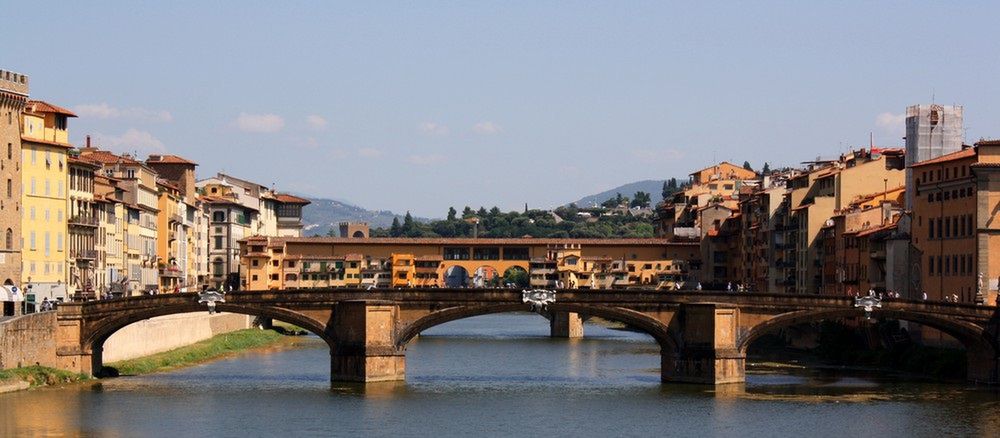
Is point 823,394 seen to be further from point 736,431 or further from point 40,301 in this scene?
point 40,301


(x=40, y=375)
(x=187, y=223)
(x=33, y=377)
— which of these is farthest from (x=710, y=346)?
(x=187, y=223)

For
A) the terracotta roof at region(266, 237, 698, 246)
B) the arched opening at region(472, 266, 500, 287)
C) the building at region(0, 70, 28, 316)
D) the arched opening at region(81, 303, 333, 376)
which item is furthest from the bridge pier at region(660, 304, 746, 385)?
the arched opening at region(472, 266, 500, 287)

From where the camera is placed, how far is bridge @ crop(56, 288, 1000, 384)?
272ft

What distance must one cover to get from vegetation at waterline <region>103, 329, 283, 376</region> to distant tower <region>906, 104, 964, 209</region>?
124 feet

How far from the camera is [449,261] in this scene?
16362cm

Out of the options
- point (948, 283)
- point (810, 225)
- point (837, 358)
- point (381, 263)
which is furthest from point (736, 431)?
point (381, 263)

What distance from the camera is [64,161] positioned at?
322 feet

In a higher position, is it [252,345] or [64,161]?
[64,161]

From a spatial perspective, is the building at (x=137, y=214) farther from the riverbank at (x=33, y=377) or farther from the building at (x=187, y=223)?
the riverbank at (x=33, y=377)

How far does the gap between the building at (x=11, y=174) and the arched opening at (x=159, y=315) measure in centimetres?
647

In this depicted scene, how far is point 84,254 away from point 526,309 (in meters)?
29.1

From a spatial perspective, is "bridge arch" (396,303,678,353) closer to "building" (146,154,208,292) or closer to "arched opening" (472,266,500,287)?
"building" (146,154,208,292)

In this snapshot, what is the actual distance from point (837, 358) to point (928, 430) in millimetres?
34854

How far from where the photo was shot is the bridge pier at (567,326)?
137 meters
